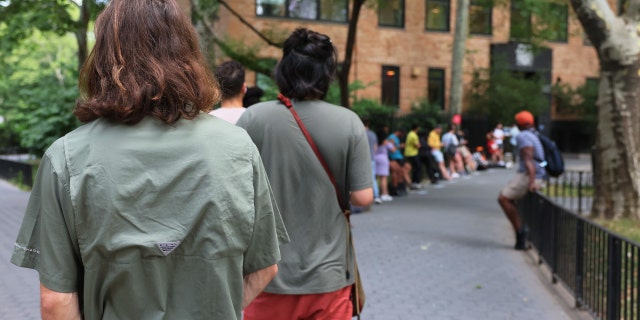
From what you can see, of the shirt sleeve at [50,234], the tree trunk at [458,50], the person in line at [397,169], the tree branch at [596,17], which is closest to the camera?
Answer: the shirt sleeve at [50,234]

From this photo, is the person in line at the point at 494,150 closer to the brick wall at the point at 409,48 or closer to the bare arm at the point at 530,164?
the brick wall at the point at 409,48

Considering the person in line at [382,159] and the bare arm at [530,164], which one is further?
the person in line at [382,159]

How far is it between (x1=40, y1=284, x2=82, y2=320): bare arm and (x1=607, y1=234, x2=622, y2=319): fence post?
4.44 metres

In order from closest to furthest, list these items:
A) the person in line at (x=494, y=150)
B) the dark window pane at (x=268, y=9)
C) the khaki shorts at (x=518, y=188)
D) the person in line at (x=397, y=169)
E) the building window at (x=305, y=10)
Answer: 1. the khaki shorts at (x=518, y=188)
2. the person in line at (x=397, y=169)
3. the building window at (x=305, y=10)
4. the dark window pane at (x=268, y=9)
5. the person in line at (x=494, y=150)

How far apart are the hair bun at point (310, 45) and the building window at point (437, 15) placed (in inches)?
1175

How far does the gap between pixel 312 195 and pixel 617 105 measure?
406 inches

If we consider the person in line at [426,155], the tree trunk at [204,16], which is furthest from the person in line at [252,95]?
the person in line at [426,155]

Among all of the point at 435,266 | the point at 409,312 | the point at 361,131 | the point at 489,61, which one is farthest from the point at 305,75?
the point at 489,61

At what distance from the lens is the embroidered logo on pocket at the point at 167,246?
73.5 inches

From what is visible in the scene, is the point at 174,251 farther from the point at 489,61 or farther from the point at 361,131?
the point at 489,61

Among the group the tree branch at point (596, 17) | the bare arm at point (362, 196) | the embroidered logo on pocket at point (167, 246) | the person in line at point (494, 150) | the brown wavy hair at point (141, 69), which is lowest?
the person in line at point (494, 150)

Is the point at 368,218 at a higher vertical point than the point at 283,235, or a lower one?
lower

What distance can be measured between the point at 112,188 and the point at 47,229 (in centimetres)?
19

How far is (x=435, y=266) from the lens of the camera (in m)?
8.80
